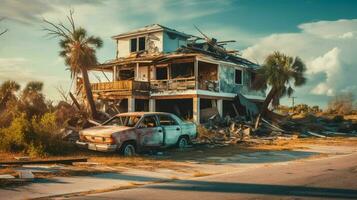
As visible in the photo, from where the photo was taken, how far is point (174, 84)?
3294 centimetres

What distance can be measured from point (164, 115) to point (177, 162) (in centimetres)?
374

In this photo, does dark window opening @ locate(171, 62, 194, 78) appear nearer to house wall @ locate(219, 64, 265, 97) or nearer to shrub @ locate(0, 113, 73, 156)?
house wall @ locate(219, 64, 265, 97)

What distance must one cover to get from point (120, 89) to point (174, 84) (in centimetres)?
414

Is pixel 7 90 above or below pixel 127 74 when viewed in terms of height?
below

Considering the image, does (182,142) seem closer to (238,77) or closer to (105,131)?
(105,131)

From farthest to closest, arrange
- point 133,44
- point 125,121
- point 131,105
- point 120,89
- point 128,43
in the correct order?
1. point 128,43
2. point 133,44
3. point 120,89
4. point 131,105
5. point 125,121

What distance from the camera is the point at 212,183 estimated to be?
979cm

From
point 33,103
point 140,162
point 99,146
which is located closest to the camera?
point 140,162

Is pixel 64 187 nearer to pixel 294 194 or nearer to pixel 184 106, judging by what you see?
pixel 294 194

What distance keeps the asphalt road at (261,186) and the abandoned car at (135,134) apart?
4.91 metres

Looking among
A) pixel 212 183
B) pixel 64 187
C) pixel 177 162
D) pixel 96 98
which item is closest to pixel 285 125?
pixel 96 98

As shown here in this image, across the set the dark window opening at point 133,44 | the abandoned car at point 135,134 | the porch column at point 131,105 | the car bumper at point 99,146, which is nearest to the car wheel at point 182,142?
the abandoned car at point 135,134

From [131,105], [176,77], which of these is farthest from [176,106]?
[131,105]

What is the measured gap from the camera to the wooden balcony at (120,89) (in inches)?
1273
